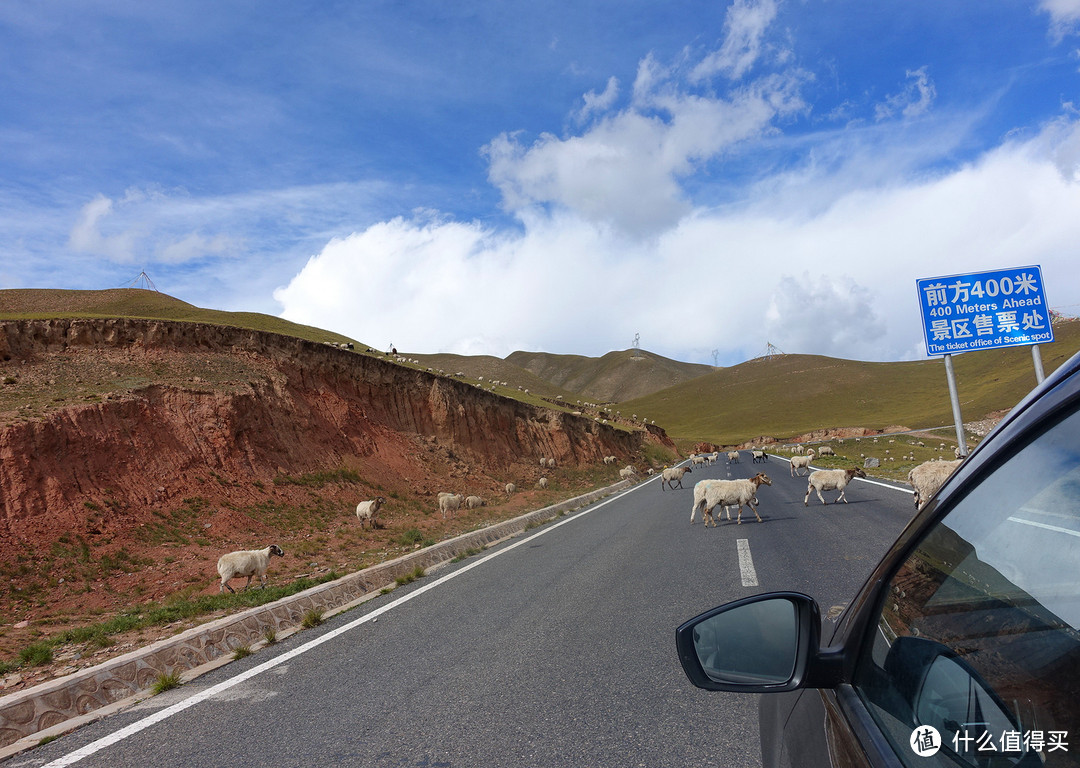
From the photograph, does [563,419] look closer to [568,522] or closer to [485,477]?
[485,477]

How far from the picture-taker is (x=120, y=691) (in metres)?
5.71

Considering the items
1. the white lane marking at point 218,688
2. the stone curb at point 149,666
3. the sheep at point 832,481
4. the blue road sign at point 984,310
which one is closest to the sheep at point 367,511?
the stone curb at point 149,666

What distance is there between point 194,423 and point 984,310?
25.1 m

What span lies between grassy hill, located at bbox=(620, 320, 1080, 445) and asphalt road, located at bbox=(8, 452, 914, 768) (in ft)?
322

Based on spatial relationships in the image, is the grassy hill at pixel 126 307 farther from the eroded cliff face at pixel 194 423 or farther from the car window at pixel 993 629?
the car window at pixel 993 629

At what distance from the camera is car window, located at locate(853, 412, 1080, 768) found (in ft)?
4.28

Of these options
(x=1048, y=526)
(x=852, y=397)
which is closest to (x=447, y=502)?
(x=1048, y=526)

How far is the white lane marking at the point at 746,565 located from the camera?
323 inches

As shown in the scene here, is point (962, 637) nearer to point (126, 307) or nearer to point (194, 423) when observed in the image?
point (194, 423)

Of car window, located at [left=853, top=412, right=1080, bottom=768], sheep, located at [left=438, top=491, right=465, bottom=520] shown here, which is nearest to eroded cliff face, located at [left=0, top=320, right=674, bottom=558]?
sheep, located at [left=438, top=491, right=465, bottom=520]

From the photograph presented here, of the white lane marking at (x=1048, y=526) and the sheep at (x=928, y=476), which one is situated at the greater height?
the white lane marking at (x=1048, y=526)

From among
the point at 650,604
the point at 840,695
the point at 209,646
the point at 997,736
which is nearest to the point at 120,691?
the point at 209,646

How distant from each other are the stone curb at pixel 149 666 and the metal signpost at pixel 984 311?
50.7 ft

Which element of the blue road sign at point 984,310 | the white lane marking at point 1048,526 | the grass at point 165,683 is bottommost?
the grass at point 165,683
